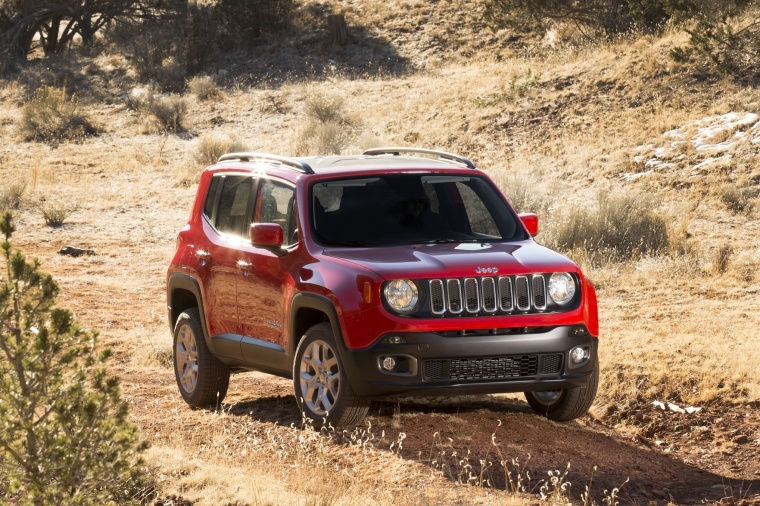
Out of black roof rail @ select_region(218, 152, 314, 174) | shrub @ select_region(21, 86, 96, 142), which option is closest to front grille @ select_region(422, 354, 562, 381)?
black roof rail @ select_region(218, 152, 314, 174)

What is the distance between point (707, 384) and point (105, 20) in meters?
36.2

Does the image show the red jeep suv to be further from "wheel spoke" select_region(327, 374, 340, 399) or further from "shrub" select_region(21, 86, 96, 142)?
"shrub" select_region(21, 86, 96, 142)

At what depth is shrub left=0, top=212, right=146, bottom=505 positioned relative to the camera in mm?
5258

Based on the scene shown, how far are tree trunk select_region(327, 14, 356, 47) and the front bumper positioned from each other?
30265 mm

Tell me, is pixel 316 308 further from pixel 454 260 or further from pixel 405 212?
pixel 405 212

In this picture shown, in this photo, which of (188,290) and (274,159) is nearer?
(274,159)

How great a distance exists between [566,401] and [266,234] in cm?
231

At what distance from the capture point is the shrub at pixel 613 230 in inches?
636

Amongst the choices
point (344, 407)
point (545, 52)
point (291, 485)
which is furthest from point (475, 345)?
point (545, 52)

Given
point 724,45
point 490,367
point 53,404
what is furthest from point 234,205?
point 724,45

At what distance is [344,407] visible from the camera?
7430mm

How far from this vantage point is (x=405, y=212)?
326 inches

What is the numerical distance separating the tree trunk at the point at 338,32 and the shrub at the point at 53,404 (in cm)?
3204

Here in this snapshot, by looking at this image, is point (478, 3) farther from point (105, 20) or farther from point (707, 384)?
point (707, 384)
